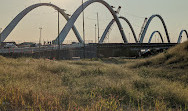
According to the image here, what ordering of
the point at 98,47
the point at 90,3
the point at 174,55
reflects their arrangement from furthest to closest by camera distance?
the point at 90,3
the point at 98,47
the point at 174,55

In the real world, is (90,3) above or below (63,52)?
above

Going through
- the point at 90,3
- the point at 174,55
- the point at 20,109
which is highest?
the point at 90,3

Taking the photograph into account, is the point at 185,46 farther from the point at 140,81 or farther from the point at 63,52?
the point at 63,52

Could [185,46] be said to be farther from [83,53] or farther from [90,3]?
[90,3]

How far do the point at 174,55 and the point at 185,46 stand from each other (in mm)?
2183

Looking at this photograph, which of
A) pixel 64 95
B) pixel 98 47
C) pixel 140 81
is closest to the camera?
pixel 64 95

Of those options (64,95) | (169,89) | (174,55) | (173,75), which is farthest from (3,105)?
(174,55)

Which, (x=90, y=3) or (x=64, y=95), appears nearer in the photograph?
(x=64, y=95)

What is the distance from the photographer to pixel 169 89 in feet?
35.9

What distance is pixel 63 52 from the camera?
170 ft

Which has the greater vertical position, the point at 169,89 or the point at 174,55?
the point at 174,55

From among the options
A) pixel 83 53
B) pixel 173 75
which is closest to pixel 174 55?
pixel 173 75

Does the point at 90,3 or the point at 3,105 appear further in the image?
the point at 90,3

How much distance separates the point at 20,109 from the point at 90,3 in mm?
76158
